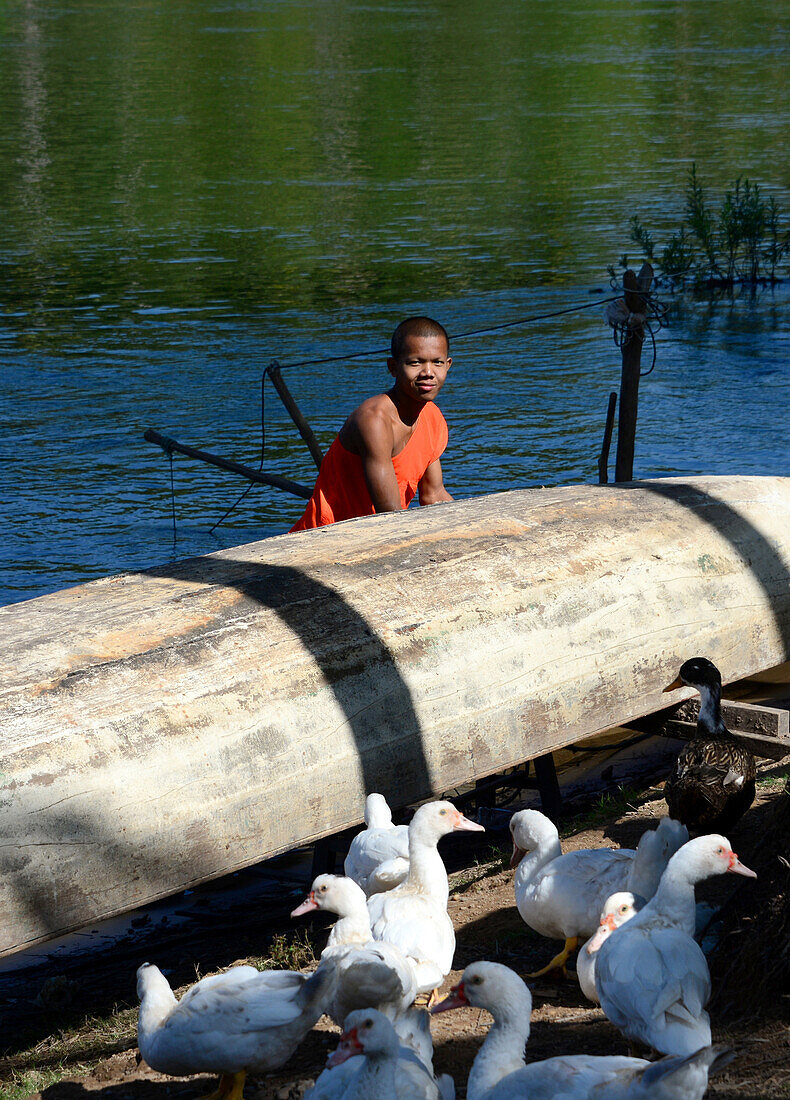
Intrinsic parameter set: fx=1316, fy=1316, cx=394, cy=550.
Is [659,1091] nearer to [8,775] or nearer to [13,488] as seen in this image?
[8,775]

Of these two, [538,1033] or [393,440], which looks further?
[393,440]

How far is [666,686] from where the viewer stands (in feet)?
19.0

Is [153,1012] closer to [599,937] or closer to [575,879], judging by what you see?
[599,937]

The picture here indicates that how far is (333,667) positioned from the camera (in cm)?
484

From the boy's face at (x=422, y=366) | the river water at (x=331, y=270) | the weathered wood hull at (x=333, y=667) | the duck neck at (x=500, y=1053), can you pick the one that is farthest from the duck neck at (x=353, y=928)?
the river water at (x=331, y=270)

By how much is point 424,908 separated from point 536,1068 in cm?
107

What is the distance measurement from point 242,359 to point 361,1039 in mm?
12016

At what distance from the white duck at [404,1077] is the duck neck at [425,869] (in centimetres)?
77

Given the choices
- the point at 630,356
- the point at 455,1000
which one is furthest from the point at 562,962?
the point at 630,356

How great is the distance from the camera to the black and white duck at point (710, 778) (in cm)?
491

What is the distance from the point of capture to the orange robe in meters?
6.43

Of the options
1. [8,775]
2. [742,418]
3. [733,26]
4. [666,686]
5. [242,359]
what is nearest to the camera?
[8,775]

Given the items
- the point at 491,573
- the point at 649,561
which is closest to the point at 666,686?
the point at 649,561

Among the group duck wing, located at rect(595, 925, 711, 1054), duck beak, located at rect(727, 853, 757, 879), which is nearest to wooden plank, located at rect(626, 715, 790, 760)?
duck beak, located at rect(727, 853, 757, 879)
